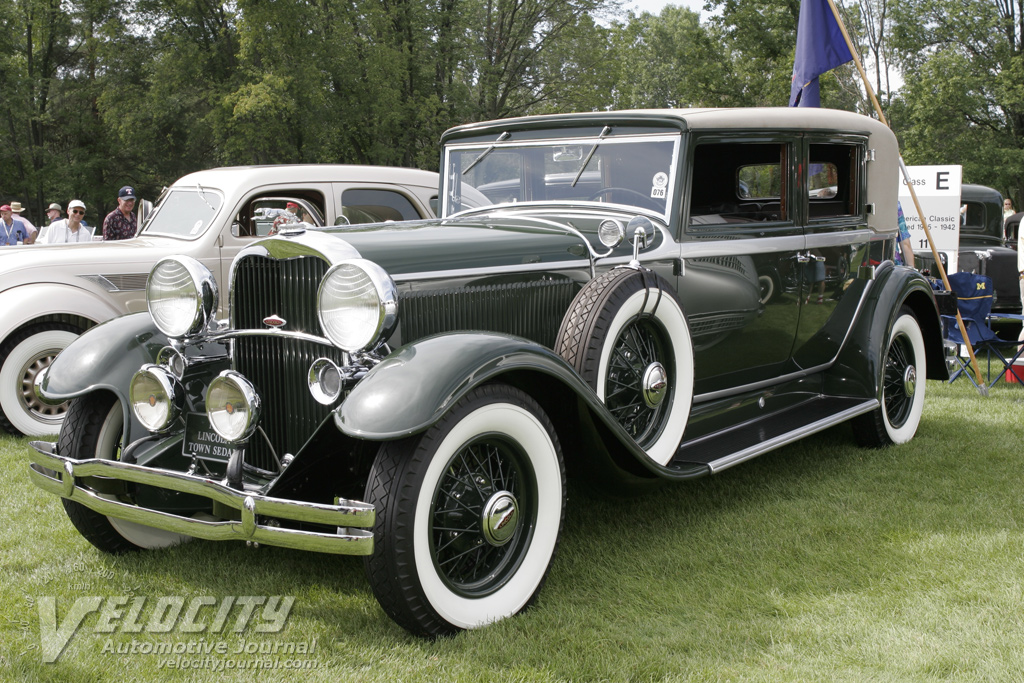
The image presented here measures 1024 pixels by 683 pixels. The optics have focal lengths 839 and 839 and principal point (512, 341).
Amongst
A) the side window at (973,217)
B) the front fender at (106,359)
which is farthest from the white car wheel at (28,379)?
the side window at (973,217)

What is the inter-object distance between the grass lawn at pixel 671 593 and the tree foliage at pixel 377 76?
1399cm

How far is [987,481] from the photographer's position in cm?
452

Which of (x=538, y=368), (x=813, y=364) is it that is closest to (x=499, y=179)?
(x=538, y=368)

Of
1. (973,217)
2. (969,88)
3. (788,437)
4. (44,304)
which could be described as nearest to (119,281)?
(44,304)

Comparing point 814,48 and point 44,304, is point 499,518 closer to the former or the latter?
point 44,304

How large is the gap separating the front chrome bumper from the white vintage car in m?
2.37

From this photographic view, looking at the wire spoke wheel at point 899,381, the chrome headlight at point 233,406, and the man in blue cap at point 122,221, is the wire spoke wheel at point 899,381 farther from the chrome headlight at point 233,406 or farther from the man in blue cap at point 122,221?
Result: the man in blue cap at point 122,221

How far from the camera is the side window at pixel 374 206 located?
729cm

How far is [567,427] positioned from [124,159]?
2570 centimetres

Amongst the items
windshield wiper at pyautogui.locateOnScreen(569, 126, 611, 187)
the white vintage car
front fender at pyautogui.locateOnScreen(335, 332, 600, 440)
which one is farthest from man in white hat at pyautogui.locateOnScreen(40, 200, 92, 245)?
front fender at pyautogui.locateOnScreen(335, 332, 600, 440)

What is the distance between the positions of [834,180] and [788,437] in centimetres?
182

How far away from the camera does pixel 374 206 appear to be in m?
7.46

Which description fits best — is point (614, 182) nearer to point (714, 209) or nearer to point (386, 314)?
point (714, 209)

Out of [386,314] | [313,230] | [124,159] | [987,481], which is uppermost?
[124,159]
